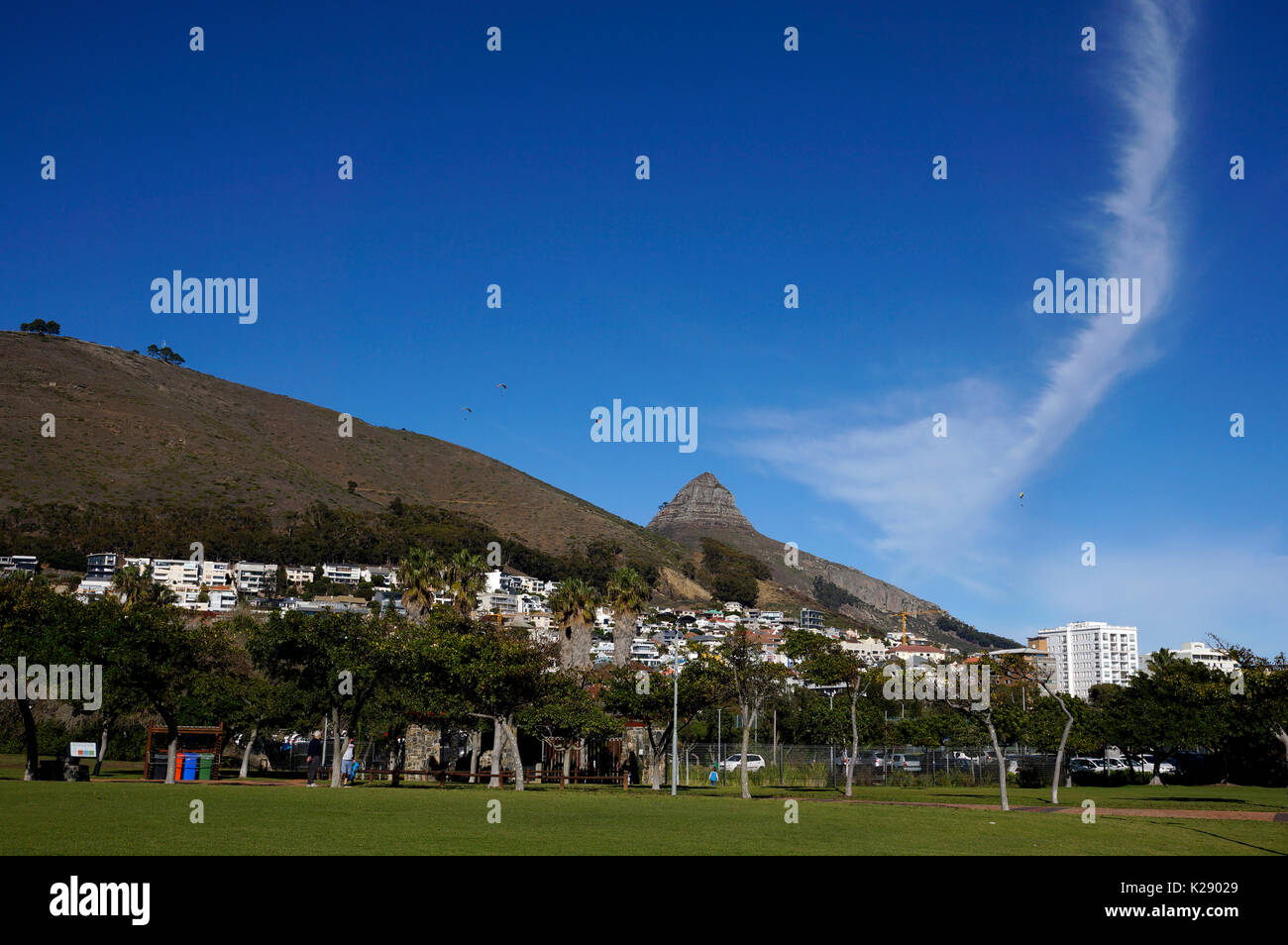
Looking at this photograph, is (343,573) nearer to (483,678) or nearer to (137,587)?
(137,587)

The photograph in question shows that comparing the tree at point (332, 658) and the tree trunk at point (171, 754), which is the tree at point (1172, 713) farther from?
the tree trunk at point (171, 754)

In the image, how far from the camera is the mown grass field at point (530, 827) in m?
16.8

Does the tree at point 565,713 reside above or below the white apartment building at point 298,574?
below

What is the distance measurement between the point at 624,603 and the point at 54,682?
36.5 meters

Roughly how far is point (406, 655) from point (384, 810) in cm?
1813

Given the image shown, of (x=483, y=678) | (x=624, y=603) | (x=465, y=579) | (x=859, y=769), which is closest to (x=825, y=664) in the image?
(x=859, y=769)

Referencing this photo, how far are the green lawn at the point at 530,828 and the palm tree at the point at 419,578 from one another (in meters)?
32.7

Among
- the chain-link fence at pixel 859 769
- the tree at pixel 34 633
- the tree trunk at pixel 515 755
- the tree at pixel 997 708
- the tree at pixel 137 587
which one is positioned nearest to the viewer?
the tree at pixel 997 708

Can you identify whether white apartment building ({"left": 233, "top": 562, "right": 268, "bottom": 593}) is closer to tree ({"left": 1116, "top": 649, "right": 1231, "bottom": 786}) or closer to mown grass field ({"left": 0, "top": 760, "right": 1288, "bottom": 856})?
mown grass field ({"left": 0, "top": 760, "right": 1288, "bottom": 856})

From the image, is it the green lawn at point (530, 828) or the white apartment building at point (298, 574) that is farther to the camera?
the white apartment building at point (298, 574)

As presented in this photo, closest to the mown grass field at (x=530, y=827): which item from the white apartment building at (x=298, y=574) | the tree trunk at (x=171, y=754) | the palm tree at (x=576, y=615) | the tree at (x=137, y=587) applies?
the tree trunk at (x=171, y=754)
